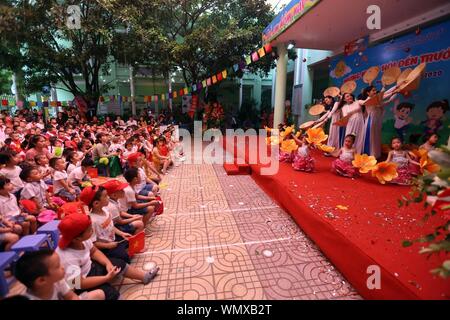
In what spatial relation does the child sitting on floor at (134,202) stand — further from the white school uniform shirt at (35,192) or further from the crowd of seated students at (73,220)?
the white school uniform shirt at (35,192)

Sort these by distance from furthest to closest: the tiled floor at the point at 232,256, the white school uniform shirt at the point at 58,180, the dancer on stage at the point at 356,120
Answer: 1. the dancer on stage at the point at 356,120
2. the white school uniform shirt at the point at 58,180
3. the tiled floor at the point at 232,256

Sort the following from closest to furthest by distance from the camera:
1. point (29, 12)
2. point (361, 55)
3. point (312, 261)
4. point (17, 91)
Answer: point (312, 261), point (361, 55), point (29, 12), point (17, 91)

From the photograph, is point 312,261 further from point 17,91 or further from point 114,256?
point 17,91

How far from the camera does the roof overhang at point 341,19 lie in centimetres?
489

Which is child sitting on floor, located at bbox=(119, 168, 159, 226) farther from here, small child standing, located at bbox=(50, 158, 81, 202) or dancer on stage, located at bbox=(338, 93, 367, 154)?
dancer on stage, located at bbox=(338, 93, 367, 154)

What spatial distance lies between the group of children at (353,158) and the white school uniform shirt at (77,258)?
Result: 12.6 feet

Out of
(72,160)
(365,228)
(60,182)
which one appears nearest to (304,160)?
(365,228)

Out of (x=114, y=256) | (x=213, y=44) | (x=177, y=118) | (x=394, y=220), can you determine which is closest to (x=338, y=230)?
(x=394, y=220)

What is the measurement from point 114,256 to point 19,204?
1.62 m

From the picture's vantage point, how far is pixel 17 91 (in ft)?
46.9

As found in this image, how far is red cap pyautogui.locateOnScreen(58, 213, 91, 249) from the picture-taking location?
1918 mm

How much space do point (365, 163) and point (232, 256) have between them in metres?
2.76

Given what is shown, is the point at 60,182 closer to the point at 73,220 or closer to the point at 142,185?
the point at 142,185

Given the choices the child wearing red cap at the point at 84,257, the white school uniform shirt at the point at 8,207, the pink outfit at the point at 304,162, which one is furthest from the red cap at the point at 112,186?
the pink outfit at the point at 304,162
